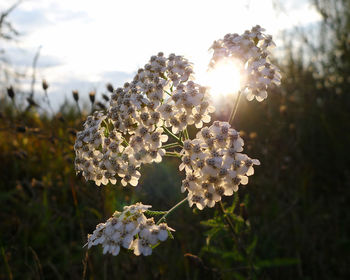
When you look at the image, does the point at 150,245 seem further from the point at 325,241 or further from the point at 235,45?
the point at 325,241

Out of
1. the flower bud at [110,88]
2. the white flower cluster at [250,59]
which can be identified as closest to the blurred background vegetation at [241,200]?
the flower bud at [110,88]

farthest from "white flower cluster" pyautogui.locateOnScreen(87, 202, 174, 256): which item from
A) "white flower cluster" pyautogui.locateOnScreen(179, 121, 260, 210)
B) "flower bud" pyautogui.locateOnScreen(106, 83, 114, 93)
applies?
"flower bud" pyautogui.locateOnScreen(106, 83, 114, 93)

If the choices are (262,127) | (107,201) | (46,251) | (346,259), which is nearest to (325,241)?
(346,259)

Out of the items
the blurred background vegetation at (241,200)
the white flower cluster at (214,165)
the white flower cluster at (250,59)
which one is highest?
the white flower cluster at (250,59)

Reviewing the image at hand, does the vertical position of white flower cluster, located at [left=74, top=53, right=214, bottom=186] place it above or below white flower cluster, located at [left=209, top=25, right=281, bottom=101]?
below

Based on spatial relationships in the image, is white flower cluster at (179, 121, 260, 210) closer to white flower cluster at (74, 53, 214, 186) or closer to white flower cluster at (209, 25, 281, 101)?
white flower cluster at (74, 53, 214, 186)

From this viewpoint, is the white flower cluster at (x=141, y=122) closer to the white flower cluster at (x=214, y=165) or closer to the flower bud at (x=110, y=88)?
the white flower cluster at (x=214, y=165)

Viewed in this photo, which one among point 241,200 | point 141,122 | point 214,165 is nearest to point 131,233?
point 214,165
